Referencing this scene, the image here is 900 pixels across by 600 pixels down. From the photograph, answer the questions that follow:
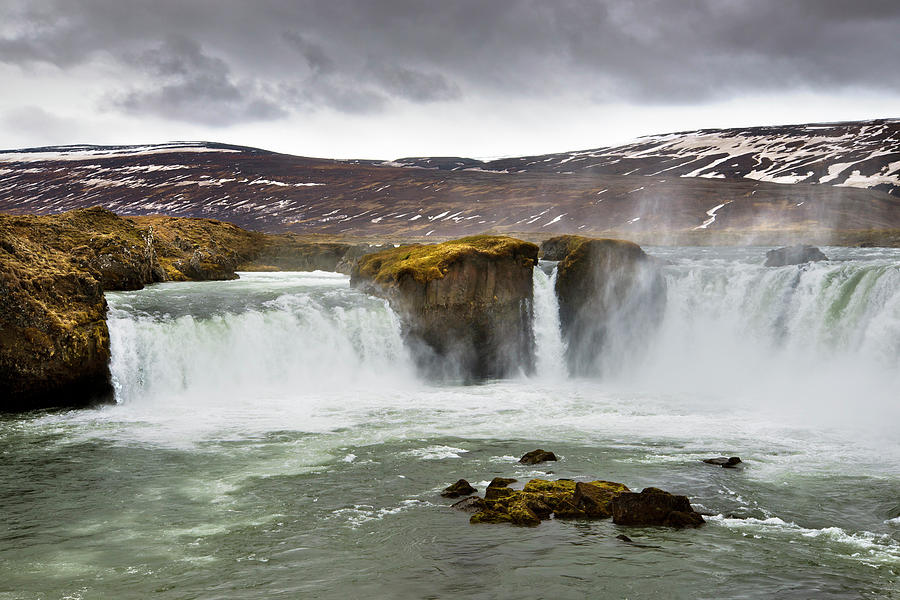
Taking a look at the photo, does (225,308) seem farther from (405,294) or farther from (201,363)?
(405,294)

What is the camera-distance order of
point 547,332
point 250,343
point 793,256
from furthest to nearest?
point 793,256 < point 547,332 < point 250,343

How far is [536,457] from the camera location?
58.0ft

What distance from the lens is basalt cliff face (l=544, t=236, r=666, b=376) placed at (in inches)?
1378

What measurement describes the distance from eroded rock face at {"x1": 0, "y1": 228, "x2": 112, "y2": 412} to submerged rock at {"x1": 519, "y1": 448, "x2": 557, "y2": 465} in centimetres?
1564

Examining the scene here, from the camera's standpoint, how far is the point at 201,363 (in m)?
28.3

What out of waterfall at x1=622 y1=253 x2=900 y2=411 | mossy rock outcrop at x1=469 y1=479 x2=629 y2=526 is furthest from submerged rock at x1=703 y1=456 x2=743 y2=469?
waterfall at x1=622 y1=253 x2=900 y2=411

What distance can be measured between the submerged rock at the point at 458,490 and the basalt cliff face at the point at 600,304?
20.3m

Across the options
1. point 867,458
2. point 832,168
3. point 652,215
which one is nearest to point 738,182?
point 832,168

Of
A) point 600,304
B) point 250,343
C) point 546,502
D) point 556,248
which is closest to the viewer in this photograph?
point 546,502

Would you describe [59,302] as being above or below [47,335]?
above

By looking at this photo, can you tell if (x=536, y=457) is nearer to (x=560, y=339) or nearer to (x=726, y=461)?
(x=726, y=461)

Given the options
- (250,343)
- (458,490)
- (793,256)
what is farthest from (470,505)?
(793,256)

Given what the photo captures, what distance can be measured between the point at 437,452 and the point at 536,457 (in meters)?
2.65

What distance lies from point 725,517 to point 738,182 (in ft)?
419
